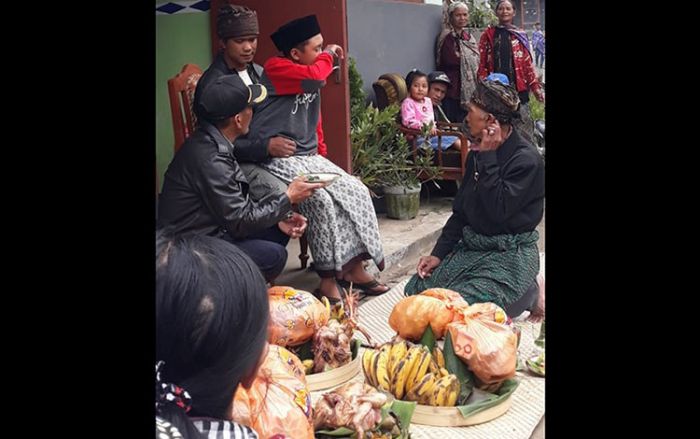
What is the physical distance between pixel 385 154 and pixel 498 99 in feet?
1.89

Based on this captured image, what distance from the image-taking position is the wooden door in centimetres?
299

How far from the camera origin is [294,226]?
3209 millimetres

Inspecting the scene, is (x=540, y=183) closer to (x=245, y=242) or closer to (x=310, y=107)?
(x=310, y=107)

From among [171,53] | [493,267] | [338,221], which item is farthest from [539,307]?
[171,53]

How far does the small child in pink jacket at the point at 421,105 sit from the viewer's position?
3574 millimetres

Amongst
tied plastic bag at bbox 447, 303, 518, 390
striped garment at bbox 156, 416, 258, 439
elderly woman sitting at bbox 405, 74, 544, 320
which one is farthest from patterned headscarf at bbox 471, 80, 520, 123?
striped garment at bbox 156, 416, 258, 439

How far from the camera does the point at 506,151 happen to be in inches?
134

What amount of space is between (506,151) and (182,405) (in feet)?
6.27

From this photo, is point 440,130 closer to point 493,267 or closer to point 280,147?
point 493,267

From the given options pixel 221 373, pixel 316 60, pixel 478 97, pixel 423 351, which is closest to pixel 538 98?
pixel 478 97

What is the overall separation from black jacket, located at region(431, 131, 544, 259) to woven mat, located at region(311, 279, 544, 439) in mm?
423

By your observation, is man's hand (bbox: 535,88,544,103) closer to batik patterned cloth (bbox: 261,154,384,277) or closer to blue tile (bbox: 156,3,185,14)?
batik patterned cloth (bbox: 261,154,384,277)

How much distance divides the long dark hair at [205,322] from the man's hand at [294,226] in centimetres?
116

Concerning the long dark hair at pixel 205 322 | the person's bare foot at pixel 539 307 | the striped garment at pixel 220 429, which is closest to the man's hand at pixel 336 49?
the person's bare foot at pixel 539 307
